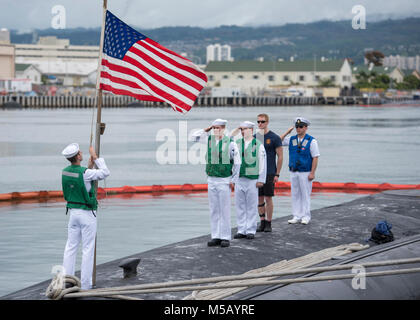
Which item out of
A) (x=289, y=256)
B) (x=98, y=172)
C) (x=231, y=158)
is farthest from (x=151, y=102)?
(x=98, y=172)

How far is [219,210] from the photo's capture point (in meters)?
12.8

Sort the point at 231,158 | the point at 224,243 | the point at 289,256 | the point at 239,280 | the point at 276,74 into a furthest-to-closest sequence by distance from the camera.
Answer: the point at 276,74 < the point at 231,158 < the point at 224,243 < the point at 289,256 < the point at 239,280

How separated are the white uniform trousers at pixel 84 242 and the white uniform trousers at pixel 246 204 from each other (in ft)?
13.2

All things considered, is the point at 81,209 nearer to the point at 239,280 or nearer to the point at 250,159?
the point at 239,280

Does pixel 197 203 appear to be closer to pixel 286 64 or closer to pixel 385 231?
pixel 385 231

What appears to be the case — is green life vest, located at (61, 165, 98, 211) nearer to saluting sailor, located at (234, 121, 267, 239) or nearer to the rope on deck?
the rope on deck

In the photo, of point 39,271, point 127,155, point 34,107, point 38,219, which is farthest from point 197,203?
point 34,107

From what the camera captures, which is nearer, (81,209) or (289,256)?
(81,209)

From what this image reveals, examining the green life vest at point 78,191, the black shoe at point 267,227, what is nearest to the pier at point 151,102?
the black shoe at point 267,227

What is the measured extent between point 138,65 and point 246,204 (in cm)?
424

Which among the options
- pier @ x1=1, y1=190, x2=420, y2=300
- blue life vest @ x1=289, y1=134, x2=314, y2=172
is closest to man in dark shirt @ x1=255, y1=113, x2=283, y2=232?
pier @ x1=1, y1=190, x2=420, y2=300

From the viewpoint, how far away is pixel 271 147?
569 inches

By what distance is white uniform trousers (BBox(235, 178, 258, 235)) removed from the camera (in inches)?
535

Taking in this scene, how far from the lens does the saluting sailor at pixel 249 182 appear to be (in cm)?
1359
